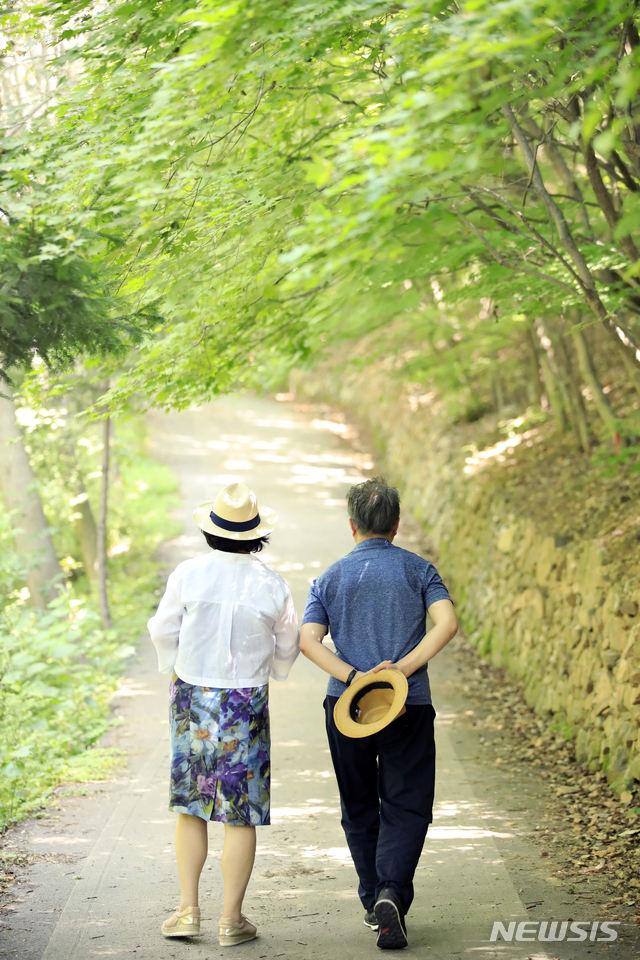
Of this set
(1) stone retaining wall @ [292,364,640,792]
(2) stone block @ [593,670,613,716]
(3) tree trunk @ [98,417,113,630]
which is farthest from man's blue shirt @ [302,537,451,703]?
(3) tree trunk @ [98,417,113,630]

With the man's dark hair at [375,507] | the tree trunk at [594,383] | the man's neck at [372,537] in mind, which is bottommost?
the tree trunk at [594,383]

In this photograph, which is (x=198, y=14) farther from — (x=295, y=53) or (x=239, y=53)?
(x=295, y=53)

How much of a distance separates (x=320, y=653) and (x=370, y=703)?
11.3 inches

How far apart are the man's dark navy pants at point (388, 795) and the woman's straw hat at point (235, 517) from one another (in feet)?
2.65

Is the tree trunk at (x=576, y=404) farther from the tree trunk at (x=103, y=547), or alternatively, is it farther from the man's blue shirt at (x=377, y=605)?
the man's blue shirt at (x=377, y=605)

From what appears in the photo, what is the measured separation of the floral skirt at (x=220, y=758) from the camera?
3.55 metres

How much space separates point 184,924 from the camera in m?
3.58

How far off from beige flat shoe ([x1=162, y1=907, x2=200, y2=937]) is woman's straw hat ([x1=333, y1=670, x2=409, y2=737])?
104 centimetres

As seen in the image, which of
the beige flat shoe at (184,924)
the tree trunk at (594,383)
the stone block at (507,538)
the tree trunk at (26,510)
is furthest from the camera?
the tree trunk at (26,510)

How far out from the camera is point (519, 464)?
10.5 m

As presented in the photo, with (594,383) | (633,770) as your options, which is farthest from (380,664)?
(594,383)

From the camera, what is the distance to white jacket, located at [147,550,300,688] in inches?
141

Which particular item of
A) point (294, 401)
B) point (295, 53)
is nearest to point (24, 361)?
point (295, 53)

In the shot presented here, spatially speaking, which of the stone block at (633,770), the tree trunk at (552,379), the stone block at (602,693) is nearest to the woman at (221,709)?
the stone block at (633,770)
